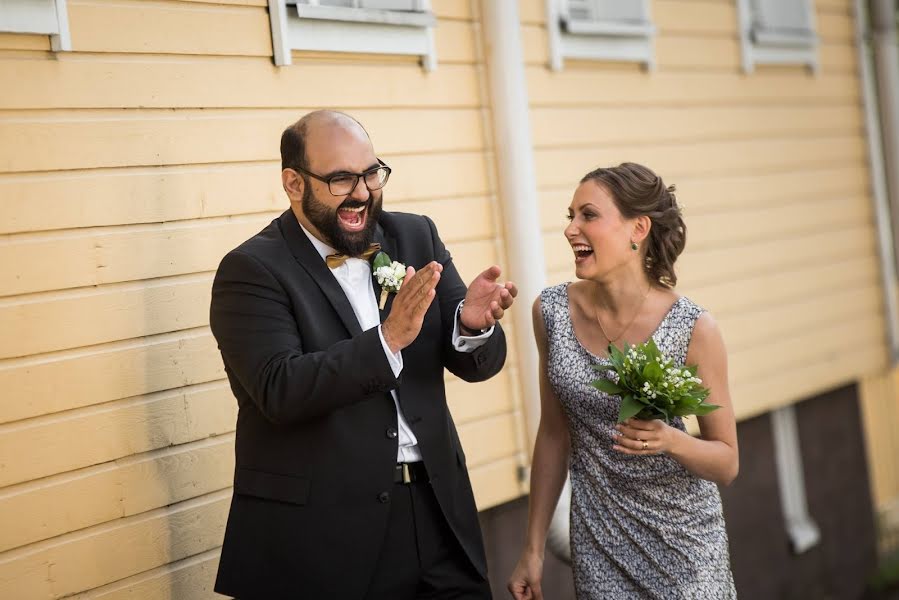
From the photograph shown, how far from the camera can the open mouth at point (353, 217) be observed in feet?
10.9

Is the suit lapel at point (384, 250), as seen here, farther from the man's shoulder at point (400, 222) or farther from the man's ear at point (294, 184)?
the man's ear at point (294, 184)

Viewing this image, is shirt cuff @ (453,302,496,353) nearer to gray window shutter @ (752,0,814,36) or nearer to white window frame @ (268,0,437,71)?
white window frame @ (268,0,437,71)

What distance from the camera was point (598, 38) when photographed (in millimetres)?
6281

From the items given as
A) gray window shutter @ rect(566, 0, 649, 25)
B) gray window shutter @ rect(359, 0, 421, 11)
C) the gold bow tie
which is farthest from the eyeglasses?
gray window shutter @ rect(566, 0, 649, 25)

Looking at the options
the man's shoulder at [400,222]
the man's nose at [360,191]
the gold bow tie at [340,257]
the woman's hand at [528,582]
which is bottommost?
the woman's hand at [528,582]

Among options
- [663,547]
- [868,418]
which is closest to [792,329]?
[868,418]

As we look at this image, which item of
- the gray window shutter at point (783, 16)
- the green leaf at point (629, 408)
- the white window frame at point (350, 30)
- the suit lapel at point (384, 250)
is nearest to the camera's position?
the green leaf at point (629, 408)

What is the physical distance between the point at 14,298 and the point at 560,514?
2804 millimetres

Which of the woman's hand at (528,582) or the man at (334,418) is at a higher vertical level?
the man at (334,418)

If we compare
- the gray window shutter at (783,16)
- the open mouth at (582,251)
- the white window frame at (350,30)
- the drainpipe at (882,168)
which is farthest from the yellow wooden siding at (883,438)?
the open mouth at (582,251)

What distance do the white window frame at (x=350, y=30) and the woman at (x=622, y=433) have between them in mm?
1500

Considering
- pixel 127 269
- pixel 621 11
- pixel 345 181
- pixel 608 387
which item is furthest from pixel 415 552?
pixel 621 11

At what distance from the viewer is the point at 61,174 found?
380 cm

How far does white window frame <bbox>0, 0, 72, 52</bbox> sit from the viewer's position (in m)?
3.61
